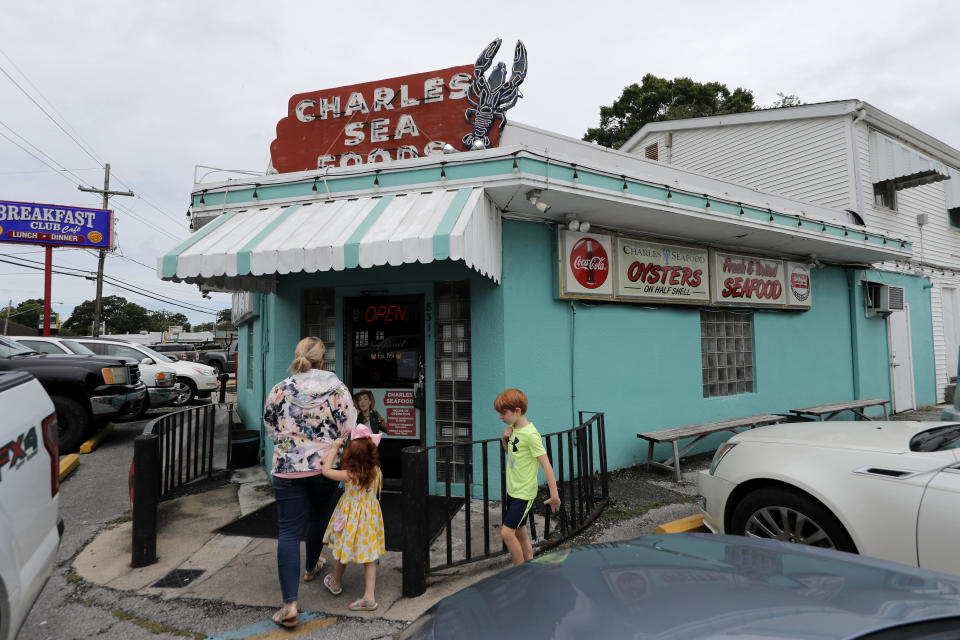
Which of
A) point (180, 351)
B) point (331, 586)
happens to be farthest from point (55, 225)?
point (331, 586)

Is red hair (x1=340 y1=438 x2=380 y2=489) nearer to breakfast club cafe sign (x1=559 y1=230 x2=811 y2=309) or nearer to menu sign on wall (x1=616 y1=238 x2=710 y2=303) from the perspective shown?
breakfast club cafe sign (x1=559 y1=230 x2=811 y2=309)

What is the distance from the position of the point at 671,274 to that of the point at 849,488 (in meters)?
4.32

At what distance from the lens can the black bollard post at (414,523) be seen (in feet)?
10.8

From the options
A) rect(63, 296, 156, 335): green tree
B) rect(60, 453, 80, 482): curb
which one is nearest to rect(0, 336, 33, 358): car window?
rect(60, 453, 80, 482): curb

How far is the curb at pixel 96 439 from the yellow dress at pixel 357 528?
270 inches

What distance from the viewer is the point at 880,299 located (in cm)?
990

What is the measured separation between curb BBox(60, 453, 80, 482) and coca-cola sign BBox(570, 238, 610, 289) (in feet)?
23.9

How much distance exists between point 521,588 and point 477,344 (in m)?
3.81

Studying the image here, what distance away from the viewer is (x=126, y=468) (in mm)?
6902

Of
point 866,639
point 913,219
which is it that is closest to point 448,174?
point 866,639

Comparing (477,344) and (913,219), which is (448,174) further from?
(913,219)

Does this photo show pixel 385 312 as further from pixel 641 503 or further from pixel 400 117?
pixel 641 503

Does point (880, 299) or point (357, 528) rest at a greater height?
point (880, 299)

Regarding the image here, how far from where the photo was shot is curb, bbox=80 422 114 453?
770 centimetres
